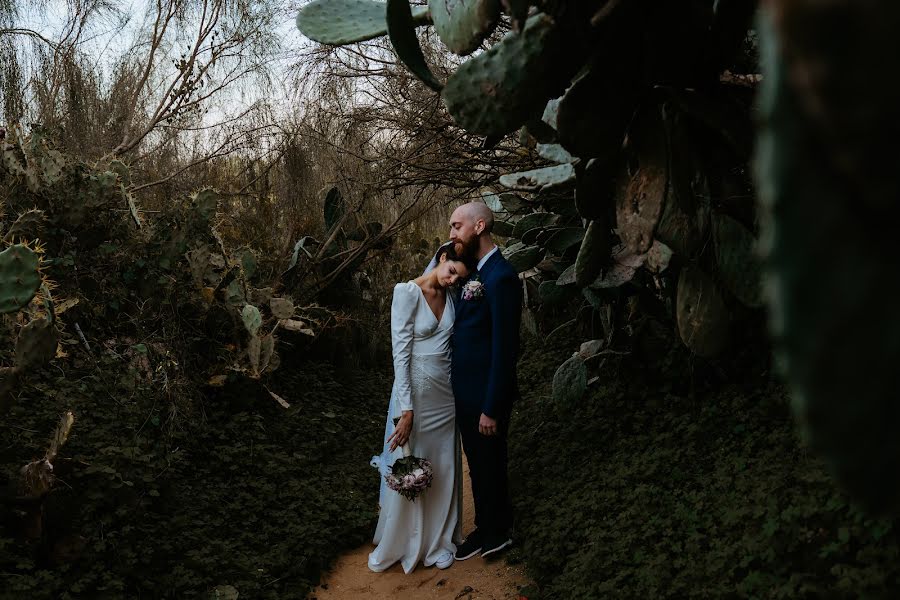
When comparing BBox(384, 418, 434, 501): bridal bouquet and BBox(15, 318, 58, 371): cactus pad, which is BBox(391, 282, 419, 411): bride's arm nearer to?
BBox(384, 418, 434, 501): bridal bouquet

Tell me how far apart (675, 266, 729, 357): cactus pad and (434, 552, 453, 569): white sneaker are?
2204 millimetres

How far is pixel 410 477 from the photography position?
3.82 m

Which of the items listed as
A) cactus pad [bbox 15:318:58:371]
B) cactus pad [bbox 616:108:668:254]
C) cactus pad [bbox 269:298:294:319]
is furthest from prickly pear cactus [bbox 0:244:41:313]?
cactus pad [bbox 269:298:294:319]

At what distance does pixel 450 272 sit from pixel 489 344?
47cm

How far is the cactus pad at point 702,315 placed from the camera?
7.79 feet

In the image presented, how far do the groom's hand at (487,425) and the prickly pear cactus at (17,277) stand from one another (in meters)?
2.25

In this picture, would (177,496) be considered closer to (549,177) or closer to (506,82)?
(549,177)

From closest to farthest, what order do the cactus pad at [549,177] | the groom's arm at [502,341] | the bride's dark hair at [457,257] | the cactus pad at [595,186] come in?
1. the cactus pad at [595,186]
2. the cactus pad at [549,177]
3. the groom's arm at [502,341]
4. the bride's dark hair at [457,257]

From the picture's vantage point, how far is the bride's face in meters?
3.91

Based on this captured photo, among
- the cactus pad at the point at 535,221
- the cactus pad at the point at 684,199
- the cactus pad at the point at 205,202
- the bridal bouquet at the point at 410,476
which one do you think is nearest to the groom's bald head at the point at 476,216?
the cactus pad at the point at 535,221

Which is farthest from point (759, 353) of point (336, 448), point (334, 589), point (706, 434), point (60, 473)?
point (60, 473)

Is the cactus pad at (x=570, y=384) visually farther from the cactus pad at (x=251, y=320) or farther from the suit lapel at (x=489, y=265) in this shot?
the cactus pad at (x=251, y=320)

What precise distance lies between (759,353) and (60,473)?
374cm

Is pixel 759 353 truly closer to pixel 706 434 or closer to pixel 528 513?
pixel 706 434
